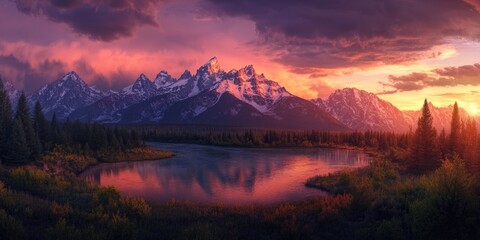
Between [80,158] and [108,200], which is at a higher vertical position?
[108,200]

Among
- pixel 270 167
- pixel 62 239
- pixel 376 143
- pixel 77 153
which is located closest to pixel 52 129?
pixel 77 153

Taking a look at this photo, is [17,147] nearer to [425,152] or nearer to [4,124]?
[4,124]

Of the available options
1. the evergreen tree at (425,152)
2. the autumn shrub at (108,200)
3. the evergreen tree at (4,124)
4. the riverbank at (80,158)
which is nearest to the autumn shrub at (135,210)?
the autumn shrub at (108,200)

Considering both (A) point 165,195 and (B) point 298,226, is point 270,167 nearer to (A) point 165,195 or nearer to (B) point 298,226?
(A) point 165,195

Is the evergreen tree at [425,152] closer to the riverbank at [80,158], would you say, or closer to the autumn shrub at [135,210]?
the autumn shrub at [135,210]

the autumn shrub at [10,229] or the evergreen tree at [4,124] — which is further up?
the evergreen tree at [4,124]

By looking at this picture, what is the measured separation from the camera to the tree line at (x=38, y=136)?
5722cm

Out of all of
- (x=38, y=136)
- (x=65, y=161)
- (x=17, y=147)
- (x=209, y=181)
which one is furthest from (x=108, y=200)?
(x=38, y=136)

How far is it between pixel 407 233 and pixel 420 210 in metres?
1.54

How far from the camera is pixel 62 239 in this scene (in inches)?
726

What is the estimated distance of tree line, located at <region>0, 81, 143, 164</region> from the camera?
5722 cm

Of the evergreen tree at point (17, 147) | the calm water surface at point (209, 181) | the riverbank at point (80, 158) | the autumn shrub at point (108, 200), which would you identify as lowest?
the calm water surface at point (209, 181)

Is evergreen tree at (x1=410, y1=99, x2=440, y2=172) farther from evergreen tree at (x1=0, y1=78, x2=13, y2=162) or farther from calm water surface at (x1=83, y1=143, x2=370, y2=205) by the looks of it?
evergreen tree at (x1=0, y1=78, x2=13, y2=162)

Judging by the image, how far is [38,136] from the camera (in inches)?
2655
